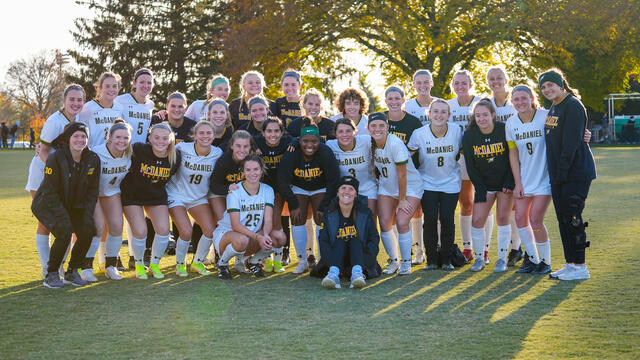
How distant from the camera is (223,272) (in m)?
6.69

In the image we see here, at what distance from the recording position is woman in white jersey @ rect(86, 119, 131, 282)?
6.55 meters

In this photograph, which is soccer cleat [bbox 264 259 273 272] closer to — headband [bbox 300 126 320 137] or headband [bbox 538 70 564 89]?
headband [bbox 300 126 320 137]

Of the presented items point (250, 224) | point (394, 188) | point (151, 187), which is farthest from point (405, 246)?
point (151, 187)

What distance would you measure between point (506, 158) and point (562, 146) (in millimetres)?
701

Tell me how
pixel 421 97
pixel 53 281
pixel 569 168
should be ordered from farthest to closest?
pixel 421 97
pixel 53 281
pixel 569 168

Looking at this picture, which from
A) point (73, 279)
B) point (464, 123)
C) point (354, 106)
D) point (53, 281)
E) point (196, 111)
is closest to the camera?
point (53, 281)

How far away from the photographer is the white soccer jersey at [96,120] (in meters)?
7.05

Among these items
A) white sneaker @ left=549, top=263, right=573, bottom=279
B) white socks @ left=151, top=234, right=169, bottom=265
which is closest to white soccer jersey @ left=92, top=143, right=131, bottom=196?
white socks @ left=151, top=234, right=169, bottom=265

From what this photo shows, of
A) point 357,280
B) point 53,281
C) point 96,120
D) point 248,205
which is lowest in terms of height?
point 357,280

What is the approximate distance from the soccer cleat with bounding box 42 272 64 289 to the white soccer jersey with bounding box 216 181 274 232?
1.66m

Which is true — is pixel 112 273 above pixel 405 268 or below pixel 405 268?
above

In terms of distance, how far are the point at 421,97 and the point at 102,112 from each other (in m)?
3.65

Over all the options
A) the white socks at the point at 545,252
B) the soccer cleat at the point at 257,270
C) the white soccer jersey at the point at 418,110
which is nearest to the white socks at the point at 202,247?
the soccer cleat at the point at 257,270

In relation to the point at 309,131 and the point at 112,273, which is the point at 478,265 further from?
the point at 112,273
